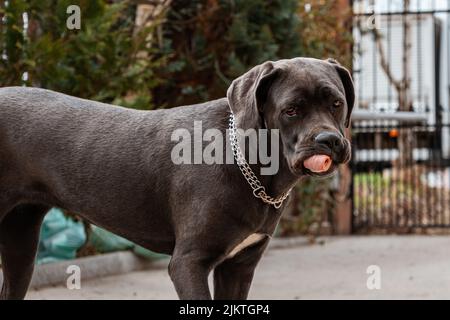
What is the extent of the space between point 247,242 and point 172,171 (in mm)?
438

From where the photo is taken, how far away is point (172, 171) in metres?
3.63

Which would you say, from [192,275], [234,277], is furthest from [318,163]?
[234,277]

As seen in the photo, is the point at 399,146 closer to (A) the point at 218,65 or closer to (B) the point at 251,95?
(A) the point at 218,65

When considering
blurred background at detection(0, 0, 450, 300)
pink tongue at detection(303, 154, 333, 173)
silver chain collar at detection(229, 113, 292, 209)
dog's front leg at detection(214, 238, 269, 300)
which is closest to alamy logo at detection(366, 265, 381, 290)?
blurred background at detection(0, 0, 450, 300)

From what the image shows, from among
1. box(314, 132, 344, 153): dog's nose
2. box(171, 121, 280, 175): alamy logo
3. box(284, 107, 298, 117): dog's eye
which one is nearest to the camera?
Answer: box(314, 132, 344, 153): dog's nose

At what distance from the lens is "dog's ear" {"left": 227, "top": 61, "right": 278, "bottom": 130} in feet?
11.1

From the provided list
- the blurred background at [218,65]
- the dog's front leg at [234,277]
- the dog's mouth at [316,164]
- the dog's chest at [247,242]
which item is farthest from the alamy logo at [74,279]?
the dog's mouth at [316,164]

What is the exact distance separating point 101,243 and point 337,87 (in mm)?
4971

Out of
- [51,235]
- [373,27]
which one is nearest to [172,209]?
[51,235]

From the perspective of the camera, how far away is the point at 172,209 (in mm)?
3617

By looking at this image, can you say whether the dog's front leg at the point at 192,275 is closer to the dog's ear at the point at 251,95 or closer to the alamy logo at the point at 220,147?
the alamy logo at the point at 220,147

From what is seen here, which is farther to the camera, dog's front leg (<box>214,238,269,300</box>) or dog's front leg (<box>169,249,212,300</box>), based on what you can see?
dog's front leg (<box>214,238,269,300</box>)

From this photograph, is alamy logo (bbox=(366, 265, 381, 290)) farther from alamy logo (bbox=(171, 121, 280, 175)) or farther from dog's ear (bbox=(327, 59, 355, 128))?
alamy logo (bbox=(171, 121, 280, 175))
